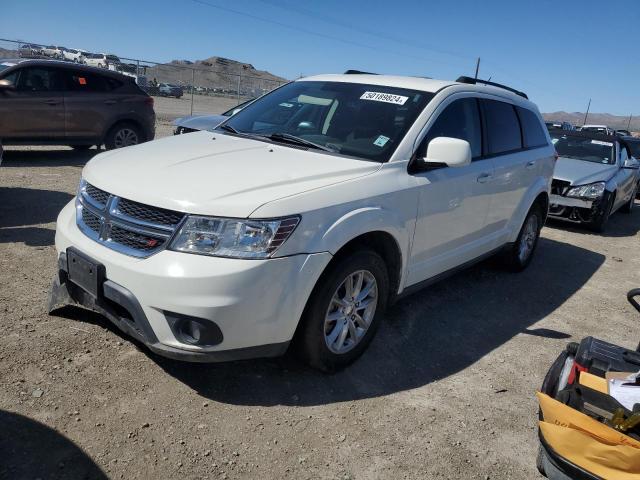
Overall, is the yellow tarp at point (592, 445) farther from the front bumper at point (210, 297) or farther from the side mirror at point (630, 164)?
the side mirror at point (630, 164)

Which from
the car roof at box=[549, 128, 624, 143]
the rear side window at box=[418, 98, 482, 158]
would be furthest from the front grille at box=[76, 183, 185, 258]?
the car roof at box=[549, 128, 624, 143]

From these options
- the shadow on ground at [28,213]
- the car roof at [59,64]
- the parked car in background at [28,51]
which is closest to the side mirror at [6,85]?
the car roof at [59,64]

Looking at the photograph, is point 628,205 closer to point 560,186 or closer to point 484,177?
point 560,186

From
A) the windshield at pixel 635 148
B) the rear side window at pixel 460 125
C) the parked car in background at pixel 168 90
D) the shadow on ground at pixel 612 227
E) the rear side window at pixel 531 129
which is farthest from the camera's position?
the parked car in background at pixel 168 90

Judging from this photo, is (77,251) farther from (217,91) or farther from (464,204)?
(217,91)

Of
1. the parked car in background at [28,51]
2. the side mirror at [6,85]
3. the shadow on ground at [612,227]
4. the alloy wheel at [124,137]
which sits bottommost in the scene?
the shadow on ground at [612,227]

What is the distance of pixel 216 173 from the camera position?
3.07m

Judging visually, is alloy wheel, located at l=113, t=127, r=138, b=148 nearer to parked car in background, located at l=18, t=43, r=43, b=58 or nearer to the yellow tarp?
the yellow tarp

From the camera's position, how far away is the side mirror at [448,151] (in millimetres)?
3510

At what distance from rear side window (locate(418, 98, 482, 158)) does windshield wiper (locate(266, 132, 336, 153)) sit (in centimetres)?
67

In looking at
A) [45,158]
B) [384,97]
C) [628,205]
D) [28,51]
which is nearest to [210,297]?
[384,97]

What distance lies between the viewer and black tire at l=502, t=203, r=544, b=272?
5680mm

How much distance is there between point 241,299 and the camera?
8.70 feet

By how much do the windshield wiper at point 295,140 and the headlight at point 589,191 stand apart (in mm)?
6384
